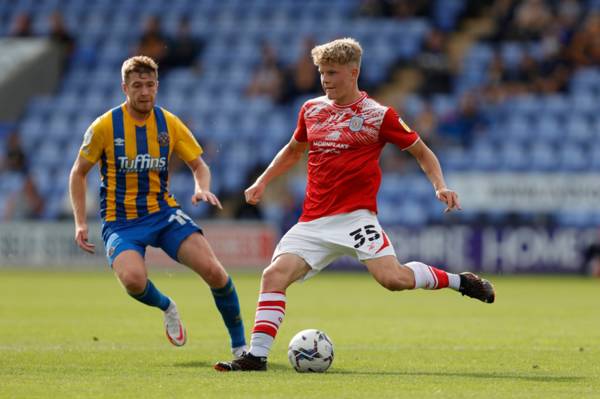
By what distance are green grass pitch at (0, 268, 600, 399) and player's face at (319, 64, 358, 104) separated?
72.6 inches

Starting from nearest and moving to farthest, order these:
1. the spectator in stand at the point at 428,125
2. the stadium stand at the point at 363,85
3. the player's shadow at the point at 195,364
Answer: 1. the player's shadow at the point at 195,364
2. the spectator in stand at the point at 428,125
3. the stadium stand at the point at 363,85

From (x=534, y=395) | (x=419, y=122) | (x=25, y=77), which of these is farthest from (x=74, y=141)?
(x=534, y=395)

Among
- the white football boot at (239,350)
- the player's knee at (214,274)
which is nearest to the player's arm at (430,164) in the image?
the player's knee at (214,274)

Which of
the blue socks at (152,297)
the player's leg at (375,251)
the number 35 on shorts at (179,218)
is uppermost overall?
the number 35 on shorts at (179,218)

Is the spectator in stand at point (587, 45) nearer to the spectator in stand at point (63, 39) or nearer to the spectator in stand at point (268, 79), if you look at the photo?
the spectator in stand at point (268, 79)

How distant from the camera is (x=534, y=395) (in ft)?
22.5

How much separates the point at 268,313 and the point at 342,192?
97 cm

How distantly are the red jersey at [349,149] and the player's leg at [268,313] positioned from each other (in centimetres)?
43

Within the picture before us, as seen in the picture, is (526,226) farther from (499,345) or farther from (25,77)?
(25,77)

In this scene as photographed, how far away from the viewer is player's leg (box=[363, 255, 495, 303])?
822 centimetres

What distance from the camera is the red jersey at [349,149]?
8.32 meters

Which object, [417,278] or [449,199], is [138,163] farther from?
[449,199]

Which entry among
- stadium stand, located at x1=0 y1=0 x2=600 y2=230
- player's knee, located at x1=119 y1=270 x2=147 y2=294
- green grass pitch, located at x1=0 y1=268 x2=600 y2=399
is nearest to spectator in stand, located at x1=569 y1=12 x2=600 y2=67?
stadium stand, located at x1=0 y1=0 x2=600 y2=230

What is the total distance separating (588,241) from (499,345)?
11.1m
